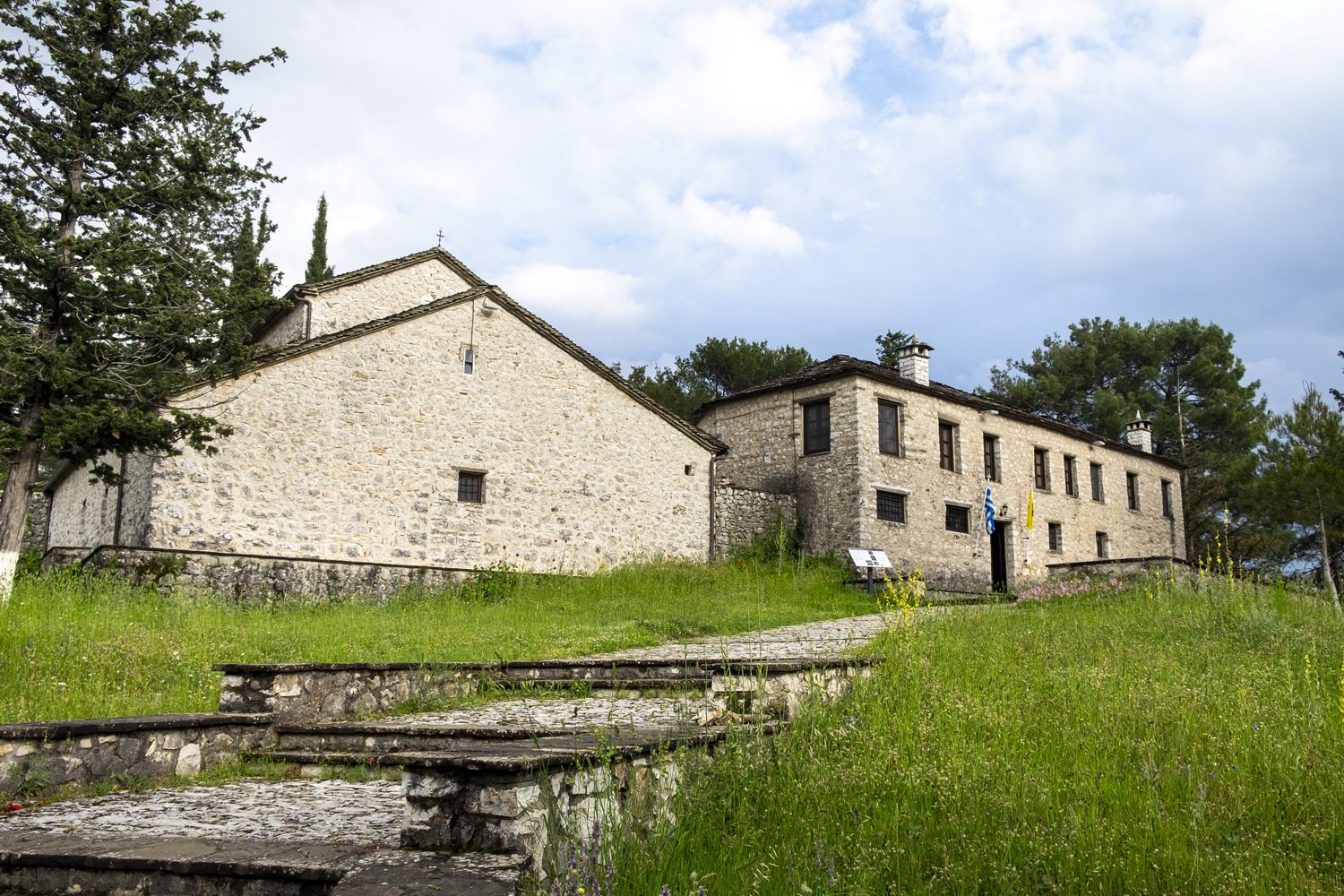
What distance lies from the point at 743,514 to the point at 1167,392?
90.4 feet

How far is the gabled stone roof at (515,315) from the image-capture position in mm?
15977

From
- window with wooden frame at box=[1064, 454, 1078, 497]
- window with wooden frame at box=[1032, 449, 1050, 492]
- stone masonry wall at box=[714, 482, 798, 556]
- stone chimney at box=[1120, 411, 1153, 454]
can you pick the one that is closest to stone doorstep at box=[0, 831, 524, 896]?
stone masonry wall at box=[714, 482, 798, 556]

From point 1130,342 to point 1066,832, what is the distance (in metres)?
41.9

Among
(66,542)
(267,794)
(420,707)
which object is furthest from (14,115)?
(267,794)

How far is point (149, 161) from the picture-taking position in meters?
13.5

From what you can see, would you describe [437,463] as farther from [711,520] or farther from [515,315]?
[711,520]

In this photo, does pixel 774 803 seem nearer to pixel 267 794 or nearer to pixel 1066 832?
pixel 1066 832

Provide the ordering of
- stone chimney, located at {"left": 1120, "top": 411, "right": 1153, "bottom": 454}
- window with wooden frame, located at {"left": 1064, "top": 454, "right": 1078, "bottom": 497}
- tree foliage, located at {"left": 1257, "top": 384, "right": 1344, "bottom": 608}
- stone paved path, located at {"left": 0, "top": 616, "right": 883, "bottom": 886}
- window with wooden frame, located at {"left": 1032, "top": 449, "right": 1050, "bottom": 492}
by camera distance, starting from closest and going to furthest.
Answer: stone paved path, located at {"left": 0, "top": 616, "right": 883, "bottom": 886}, tree foliage, located at {"left": 1257, "top": 384, "right": 1344, "bottom": 608}, window with wooden frame, located at {"left": 1032, "top": 449, "right": 1050, "bottom": 492}, window with wooden frame, located at {"left": 1064, "top": 454, "right": 1078, "bottom": 497}, stone chimney, located at {"left": 1120, "top": 411, "right": 1153, "bottom": 454}

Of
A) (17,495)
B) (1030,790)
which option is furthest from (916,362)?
(1030,790)

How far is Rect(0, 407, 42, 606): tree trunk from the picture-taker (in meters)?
12.3

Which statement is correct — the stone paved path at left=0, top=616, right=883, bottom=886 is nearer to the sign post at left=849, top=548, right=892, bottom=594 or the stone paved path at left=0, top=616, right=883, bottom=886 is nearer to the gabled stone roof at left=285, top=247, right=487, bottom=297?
the sign post at left=849, top=548, right=892, bottom=594

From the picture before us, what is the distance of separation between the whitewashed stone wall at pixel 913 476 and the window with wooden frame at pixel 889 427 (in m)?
0.15

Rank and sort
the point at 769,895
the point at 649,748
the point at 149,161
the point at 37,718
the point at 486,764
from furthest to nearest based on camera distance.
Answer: the point at 149,161 < the point at 37,718 < the point at 649,748 < the point at 769,895 < the point at 486,764

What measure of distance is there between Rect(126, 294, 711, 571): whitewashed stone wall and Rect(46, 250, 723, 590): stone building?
29 millimetres
